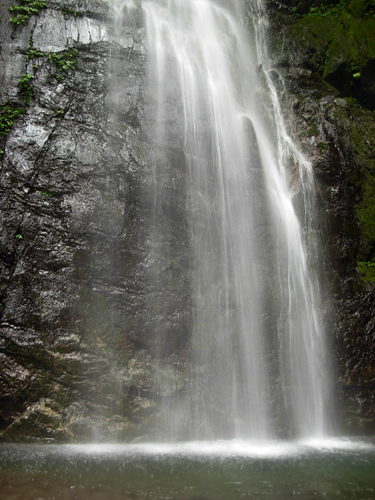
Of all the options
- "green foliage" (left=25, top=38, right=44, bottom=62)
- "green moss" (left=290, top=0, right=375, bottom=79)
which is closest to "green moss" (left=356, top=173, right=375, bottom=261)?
"green moss" (left=290, top=0, right=375, bottom=79)

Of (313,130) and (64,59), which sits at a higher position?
(64,59)

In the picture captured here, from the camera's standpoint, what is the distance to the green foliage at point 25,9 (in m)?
7.71

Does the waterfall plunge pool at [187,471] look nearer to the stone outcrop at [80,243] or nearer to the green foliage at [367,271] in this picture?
the stone outcrop at [80,243]

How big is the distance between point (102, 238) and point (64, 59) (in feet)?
15.3

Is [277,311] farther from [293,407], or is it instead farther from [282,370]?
[293,407]

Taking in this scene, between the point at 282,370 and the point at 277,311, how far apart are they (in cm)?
125

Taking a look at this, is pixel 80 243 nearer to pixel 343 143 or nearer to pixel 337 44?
pixel 343 143

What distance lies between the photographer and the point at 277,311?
23.5 feet

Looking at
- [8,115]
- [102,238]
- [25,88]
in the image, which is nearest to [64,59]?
[25,88]

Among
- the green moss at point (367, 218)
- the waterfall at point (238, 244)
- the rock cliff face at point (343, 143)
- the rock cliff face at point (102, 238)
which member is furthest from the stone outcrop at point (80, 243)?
the green moss at point (367, 218)

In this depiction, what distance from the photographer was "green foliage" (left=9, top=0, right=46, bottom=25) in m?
7.71

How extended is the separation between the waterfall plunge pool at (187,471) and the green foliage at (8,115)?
6.07 meters

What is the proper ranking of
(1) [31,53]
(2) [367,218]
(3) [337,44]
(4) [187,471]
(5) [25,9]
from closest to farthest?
(4) [187,471] → (1) [31,53] → (5) [25,9] → (2) [367,218] → (3) [337,44]

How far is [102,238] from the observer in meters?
6.69
